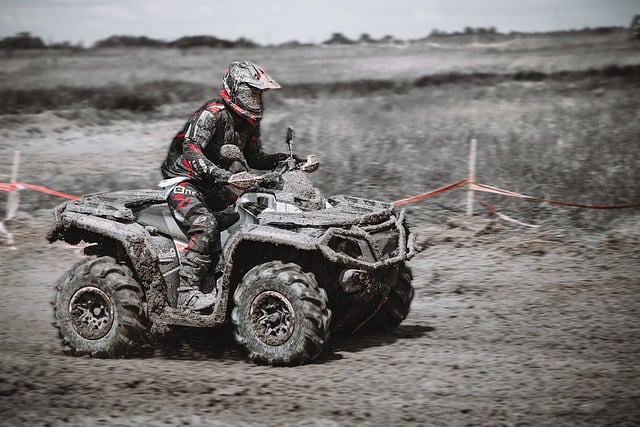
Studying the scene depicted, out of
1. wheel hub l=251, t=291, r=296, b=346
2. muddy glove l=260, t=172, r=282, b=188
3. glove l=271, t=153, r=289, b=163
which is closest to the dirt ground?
wheel hub l=251, t=291, r=296, b=346

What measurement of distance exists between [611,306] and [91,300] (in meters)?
5.55

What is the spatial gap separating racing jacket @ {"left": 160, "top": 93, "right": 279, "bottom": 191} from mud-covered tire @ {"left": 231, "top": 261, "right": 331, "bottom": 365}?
1.03 metres

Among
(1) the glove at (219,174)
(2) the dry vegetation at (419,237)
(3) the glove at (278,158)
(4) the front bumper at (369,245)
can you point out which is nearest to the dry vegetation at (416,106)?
(2) the dry vegetation at (419,237)

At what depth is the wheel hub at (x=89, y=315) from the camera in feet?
27.1

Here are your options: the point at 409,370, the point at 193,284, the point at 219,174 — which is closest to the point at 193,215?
the point at 219,174

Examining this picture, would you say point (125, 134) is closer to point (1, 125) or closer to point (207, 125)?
point (1, 125)

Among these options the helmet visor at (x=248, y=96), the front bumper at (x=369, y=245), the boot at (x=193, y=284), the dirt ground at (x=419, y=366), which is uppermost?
the helmet visor at (x=248, y=96)

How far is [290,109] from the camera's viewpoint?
28219 millimetres

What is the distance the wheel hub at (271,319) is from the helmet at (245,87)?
1.78m

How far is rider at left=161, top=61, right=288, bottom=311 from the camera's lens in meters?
8.15

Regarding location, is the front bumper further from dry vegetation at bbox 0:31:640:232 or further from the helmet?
dry vegetation at bbox 0:31:640:232

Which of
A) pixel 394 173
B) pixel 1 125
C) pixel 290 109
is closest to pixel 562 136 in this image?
pixel 394 173

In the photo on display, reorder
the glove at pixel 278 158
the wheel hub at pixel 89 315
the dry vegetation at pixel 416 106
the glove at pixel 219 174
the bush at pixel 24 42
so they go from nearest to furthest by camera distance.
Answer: the glove at pixel 219 174, the wheel hub at pixel 89 315, the glove at pixel 278 158, the dry vegetation at pixel 416 106, the bush at pixel 24 42

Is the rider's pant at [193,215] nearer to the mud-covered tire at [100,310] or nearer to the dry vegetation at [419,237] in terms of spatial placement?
the mud-covered tire at [100,310]
